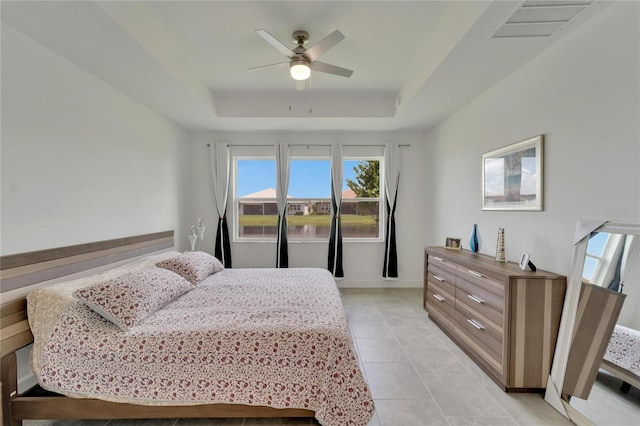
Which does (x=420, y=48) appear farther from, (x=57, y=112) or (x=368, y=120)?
(x=57, y=112)

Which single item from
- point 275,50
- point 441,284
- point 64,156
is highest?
point 275,50

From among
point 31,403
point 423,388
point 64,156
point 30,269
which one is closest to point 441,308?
point 423,388

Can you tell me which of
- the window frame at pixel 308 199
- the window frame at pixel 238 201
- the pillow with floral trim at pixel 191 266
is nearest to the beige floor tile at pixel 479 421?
the pillow with floral trim at pixel 191 266

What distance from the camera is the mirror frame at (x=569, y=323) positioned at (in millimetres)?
1801

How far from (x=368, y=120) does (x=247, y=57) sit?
180 centimetres

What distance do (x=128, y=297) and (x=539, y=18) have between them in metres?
3.26

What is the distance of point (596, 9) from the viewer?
176cm

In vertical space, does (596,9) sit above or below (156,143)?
above

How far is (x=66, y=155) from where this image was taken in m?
2.21

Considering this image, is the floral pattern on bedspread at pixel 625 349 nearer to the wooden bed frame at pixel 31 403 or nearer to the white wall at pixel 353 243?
the wooden bed frame at pixel 31 403

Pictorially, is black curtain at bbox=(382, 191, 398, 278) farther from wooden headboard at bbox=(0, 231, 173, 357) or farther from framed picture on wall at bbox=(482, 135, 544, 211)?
wooden headboard at bbox=(0, 231, 173, 357)

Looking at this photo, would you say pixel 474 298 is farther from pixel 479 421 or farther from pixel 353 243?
pixel 353 243

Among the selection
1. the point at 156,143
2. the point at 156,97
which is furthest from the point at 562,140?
the point at 156,143

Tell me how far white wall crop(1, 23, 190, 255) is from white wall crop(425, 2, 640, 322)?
149 inches
